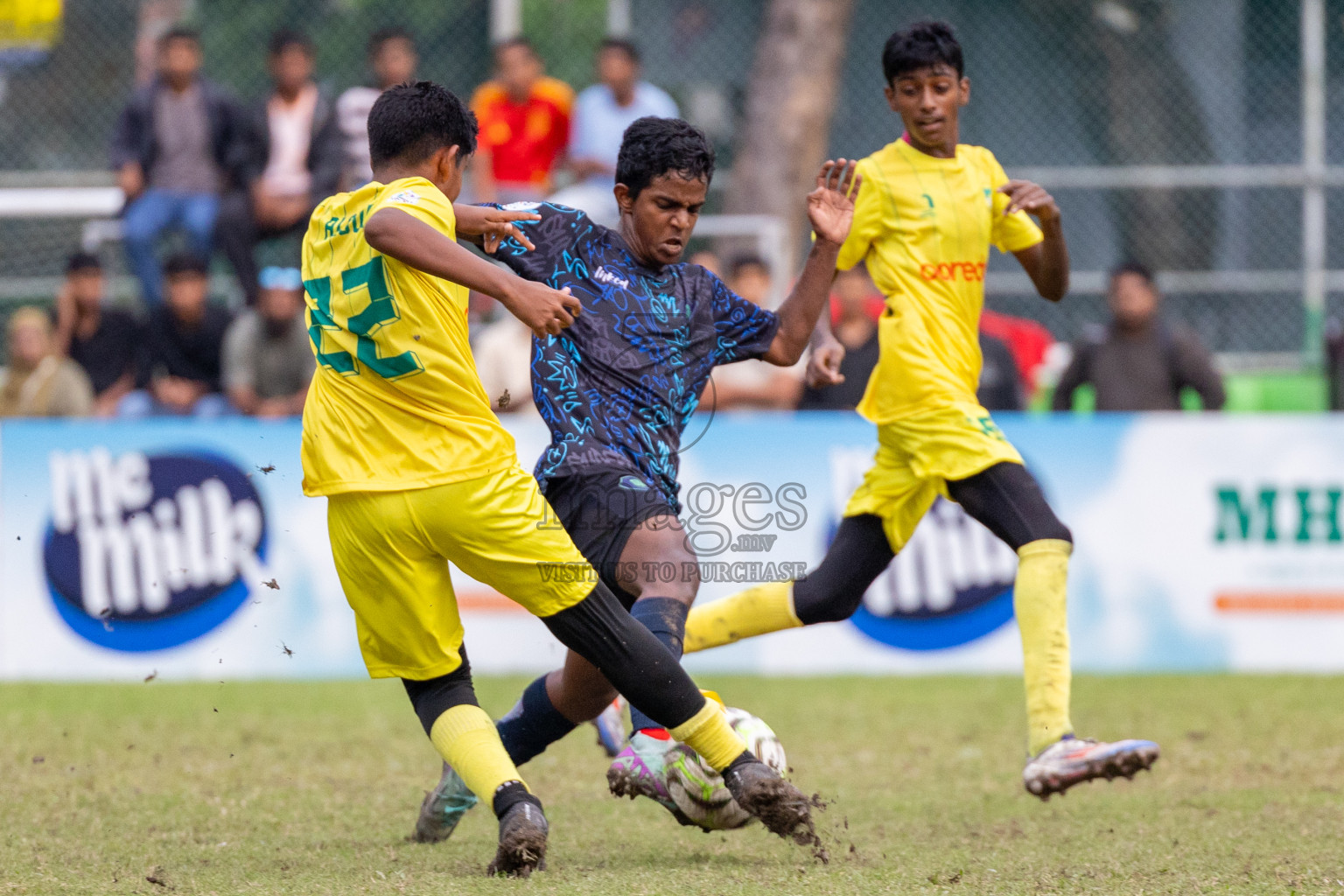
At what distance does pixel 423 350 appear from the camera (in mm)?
Result: 4137

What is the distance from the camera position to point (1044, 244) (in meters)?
5.75

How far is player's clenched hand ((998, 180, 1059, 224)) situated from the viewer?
17.7ft

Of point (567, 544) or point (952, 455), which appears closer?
point (567, 544)

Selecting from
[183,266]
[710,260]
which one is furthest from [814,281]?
[183,266]

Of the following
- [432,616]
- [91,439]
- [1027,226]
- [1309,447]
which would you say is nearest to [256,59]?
[91,439]

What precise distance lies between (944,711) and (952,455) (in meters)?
2.65

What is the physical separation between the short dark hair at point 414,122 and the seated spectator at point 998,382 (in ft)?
20.0

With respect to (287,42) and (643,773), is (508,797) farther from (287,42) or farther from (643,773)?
(287,42)

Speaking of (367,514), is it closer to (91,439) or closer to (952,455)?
(952,455)

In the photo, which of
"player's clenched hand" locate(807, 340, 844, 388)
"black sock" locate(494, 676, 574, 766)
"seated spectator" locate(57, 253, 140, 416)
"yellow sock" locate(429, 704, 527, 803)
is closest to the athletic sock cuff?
"player's clenched hand" locate(807, 340, 844, 388)

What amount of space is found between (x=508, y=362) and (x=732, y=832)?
508 cm

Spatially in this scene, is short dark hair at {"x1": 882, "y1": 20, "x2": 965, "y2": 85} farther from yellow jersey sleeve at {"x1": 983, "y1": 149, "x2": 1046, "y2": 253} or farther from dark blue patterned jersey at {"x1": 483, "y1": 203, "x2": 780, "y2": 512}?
dark blue patterned jersey at {"x1": 483, "y1": 203, "x2": 780, "y2": 512}

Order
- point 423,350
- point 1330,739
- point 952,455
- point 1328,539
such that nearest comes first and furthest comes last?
1. point 423,350
2. point 952,455
3. point 1330,739
4. point 1328,539

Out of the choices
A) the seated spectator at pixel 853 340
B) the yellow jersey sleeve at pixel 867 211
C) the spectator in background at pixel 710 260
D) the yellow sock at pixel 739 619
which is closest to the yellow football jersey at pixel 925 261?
the yellow jersey sleeve at pixel 867 211
